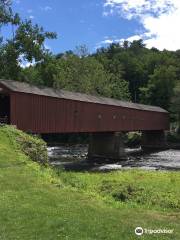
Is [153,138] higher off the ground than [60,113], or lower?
lower

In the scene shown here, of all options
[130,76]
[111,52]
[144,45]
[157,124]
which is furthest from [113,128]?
[144,45]

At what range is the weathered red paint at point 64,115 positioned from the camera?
3400cm

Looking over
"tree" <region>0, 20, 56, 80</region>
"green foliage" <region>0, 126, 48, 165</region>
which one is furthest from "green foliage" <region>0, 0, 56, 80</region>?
"green foliage" <region>0, 126, 48, 165</region>

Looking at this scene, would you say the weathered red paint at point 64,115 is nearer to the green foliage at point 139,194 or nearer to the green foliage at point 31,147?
the green foliage at point 31,147

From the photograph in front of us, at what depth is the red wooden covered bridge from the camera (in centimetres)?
3370

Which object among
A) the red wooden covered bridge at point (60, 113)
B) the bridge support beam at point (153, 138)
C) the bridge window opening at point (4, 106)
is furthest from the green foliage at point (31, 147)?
the bridge support beam at point (153, 138)

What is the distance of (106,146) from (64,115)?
14.8 metres

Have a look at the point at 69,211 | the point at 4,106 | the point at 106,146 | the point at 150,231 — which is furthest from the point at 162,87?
the point at 150,231

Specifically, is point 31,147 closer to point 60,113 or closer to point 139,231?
point 139,231

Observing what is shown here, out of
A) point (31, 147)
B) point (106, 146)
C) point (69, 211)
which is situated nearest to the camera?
point (69, 211)

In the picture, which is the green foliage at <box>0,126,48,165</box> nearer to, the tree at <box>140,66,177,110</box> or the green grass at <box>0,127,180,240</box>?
the green grass at <box>0,127,180,240</box>

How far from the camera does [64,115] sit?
39750mm

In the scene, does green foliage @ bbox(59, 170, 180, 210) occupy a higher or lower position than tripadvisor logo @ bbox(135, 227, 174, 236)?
lower

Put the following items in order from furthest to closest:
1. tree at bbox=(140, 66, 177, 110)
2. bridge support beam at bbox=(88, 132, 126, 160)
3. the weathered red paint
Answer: tree at bbox=(140, 66, 177, 110), bridge support beam at bbox=(88, 132, 126, 160), the weathered red paint
